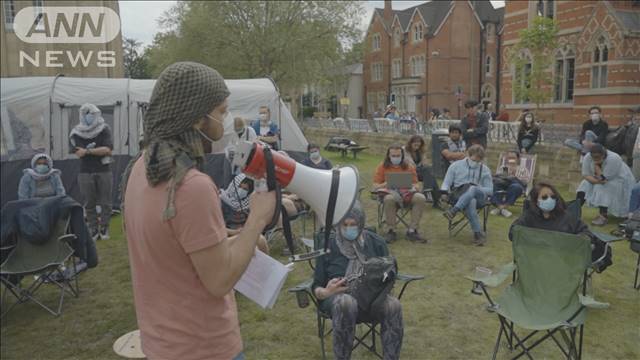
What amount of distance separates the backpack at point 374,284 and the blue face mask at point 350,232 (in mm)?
261

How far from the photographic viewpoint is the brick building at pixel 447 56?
129 ft

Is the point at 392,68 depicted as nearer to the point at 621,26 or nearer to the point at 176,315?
the point at 621,26

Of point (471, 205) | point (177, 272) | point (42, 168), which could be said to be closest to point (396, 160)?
point (471, 205)

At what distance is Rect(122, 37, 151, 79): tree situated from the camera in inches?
2474

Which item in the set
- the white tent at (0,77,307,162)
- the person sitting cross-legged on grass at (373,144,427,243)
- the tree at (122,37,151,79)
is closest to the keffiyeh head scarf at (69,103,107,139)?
the white tent at (0,77,307,162)

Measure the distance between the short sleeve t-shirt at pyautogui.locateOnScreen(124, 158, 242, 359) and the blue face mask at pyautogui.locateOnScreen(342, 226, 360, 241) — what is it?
2285 millimetres

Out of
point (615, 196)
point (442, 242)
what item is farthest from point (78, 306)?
point (615, 196)

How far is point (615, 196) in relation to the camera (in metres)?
8.12

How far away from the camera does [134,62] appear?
6662 cm

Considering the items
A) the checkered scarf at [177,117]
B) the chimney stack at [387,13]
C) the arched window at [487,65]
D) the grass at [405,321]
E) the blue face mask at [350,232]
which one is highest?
the chimney stack at [387,13]

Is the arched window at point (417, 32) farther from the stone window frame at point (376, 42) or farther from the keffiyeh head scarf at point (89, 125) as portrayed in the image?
the keffiyeh head scarf at point (89, 125)

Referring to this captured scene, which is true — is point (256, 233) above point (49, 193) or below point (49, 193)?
above

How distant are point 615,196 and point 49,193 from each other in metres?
8.23

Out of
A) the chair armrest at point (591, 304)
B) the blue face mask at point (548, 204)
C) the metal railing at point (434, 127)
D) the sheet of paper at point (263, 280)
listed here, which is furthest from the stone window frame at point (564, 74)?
the sheet of paper at point (263, 280)
